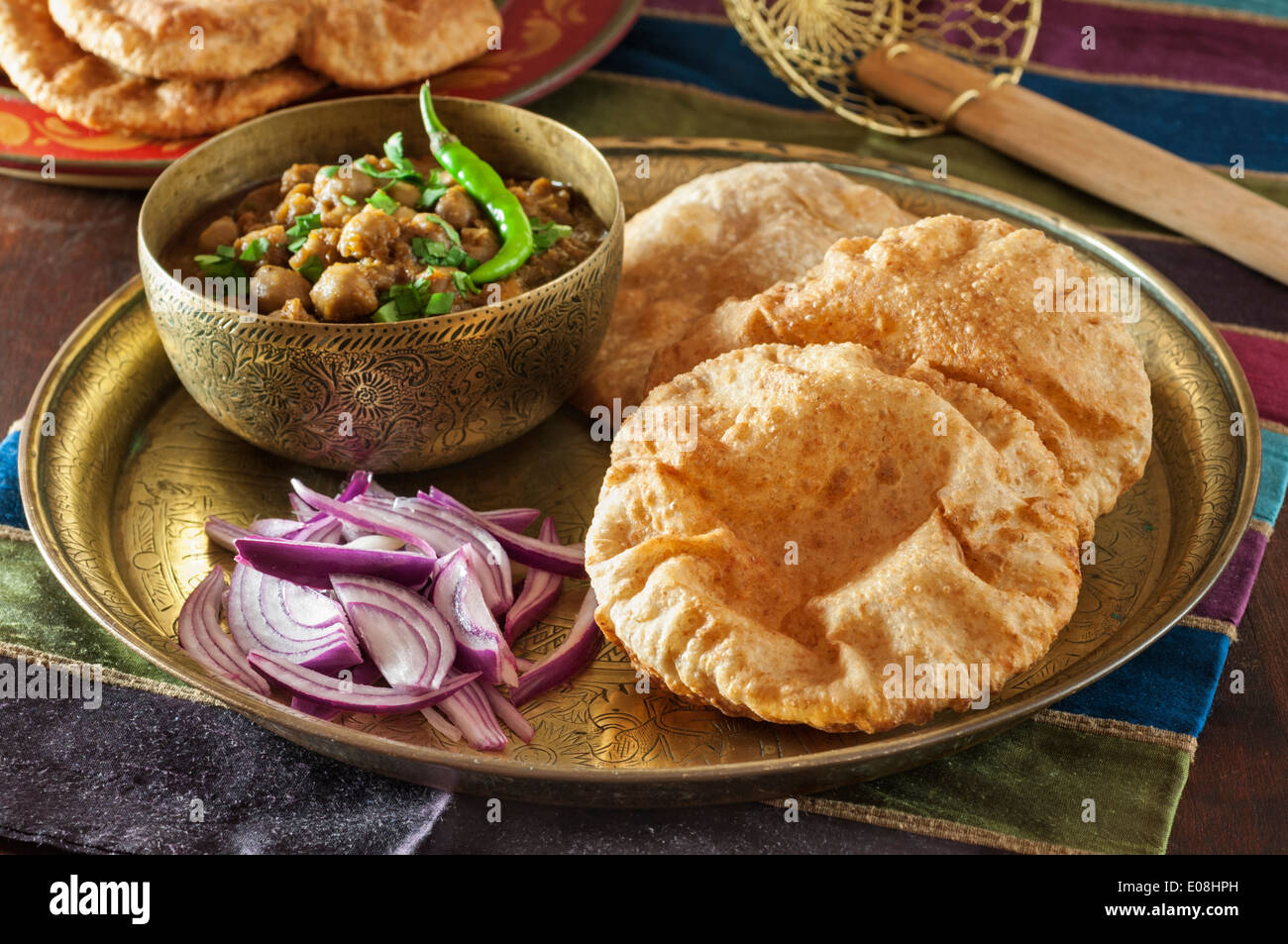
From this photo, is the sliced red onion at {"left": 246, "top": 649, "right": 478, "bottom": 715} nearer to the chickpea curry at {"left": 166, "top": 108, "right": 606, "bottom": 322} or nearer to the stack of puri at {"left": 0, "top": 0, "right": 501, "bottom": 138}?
the chickpea curry at {"left": 166, "top": 108, "right": 606, "bottom": 322}

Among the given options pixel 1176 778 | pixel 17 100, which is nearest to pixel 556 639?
pixel 1176 778

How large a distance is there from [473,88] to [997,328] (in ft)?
9.28

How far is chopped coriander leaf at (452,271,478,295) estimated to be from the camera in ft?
11.0

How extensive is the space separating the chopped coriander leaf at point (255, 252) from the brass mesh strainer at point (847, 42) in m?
2.94

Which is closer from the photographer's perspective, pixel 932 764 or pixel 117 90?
A: pixel 932 764

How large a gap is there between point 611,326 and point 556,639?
1.23 meters

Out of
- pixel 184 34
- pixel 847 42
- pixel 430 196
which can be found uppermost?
pixel 847 42

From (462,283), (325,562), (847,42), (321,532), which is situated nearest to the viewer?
(325,562)

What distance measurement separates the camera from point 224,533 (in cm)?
335

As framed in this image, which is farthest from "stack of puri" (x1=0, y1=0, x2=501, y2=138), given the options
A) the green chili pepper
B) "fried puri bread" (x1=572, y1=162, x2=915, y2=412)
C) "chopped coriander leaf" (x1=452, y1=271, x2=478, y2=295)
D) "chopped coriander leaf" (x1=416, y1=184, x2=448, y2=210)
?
"chopped coriander leaf" (x1=452, y1=271, x2=478, y2=295)

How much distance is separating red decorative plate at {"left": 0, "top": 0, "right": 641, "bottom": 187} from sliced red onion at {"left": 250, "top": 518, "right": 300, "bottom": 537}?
1.89 meters

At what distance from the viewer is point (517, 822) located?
106 inches

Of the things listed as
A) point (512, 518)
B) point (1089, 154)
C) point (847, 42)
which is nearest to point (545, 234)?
point (512, 518)

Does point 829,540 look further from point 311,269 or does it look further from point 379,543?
point 311,269
